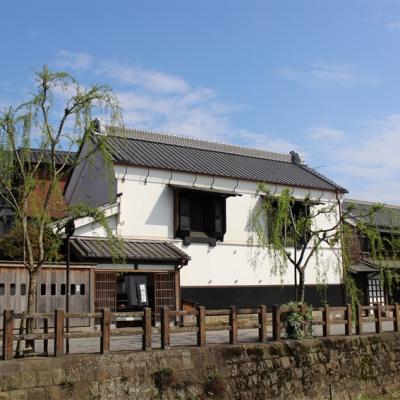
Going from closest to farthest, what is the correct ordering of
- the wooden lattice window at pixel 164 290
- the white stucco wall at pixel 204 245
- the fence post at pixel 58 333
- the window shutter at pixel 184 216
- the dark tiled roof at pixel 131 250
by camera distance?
the fence post at pixel 58 333 → the dark tiled roof at pixel 131 250 → the wooden lattice window at pixel 164 290 → the white stucco wall at pixel 204 245 → the window shutter at pixel 184 216

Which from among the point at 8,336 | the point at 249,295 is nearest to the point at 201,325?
the point at 8,336

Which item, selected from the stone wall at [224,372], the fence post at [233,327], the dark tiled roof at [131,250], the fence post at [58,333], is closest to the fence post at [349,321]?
the stone wall at [224,372]

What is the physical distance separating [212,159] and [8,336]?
1794 cm

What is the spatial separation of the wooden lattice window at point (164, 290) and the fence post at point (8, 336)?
35.5ft

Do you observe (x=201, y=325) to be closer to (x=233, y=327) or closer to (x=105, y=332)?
(x=233, y=327)

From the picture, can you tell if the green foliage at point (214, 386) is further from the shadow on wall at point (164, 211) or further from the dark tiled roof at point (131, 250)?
the shadow on wall at point (164, 211)

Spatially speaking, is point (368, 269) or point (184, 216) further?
point (368, 269)

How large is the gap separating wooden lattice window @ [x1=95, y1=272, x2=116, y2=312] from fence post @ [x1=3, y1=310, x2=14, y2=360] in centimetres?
917

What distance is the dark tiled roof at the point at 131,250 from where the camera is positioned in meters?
18.9

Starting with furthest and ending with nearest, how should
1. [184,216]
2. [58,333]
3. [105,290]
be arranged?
[184,216] < [105,290] < [58,333]

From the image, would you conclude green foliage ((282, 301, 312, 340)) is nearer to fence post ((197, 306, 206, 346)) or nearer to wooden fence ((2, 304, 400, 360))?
wooden fence ((2, 304, 400, 360))

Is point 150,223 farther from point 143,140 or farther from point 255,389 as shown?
point 255,389

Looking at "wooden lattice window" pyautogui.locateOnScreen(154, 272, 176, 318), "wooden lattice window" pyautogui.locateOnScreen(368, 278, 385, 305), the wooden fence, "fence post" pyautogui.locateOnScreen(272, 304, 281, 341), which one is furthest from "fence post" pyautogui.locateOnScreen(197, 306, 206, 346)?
"wooden lattice window" pyautogui.locateOnScreen(368, 278, 385, 305)

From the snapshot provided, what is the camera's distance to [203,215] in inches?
931
